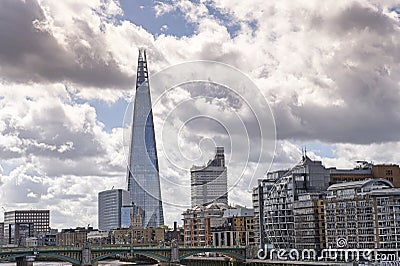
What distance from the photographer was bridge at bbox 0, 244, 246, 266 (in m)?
114

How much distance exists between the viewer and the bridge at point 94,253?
113562mm

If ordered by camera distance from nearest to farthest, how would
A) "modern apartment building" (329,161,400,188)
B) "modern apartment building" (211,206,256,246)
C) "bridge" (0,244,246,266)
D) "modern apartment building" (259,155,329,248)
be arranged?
"bridge" (0,244,246,266)
"modern apartment building" (259,155,329,248)
"modern apartment building" (329,161,400,188)
"modern apartment building" (211,206,256,246)

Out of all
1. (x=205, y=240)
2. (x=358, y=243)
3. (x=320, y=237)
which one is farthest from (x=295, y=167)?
(x=205, y=240)

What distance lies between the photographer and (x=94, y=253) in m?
122

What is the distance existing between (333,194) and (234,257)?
89.6 ft

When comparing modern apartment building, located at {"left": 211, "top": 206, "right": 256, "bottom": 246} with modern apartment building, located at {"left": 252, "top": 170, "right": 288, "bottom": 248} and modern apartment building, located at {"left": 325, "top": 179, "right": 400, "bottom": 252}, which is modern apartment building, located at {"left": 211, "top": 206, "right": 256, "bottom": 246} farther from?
modern apartment building, located at {"left": 325, "top": 179, "right": 400, "bottom": 252}

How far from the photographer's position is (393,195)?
109 meters

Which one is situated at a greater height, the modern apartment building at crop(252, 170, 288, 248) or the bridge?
the modern apartment building at crop(252, 170, 288, 248)

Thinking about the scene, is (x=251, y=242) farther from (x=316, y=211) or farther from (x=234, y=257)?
(x=316, y=211)

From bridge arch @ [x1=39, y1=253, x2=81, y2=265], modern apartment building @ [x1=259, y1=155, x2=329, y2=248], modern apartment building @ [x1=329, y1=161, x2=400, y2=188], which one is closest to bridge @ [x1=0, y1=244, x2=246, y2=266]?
bridge arch @ [x1=39, y1=253, x2=81, y2=265]

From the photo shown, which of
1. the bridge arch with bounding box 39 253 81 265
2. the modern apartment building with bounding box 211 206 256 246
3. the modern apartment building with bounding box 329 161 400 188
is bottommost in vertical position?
the bridge arch with bounding box 39 253 81 265

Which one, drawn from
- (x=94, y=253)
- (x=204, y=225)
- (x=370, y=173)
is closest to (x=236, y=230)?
(x=204, y=225)

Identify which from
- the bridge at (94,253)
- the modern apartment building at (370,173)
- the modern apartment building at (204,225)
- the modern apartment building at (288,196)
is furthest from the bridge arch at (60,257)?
the modern apartment building at (204,225)

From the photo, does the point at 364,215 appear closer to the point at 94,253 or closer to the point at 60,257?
the point at 94,253
